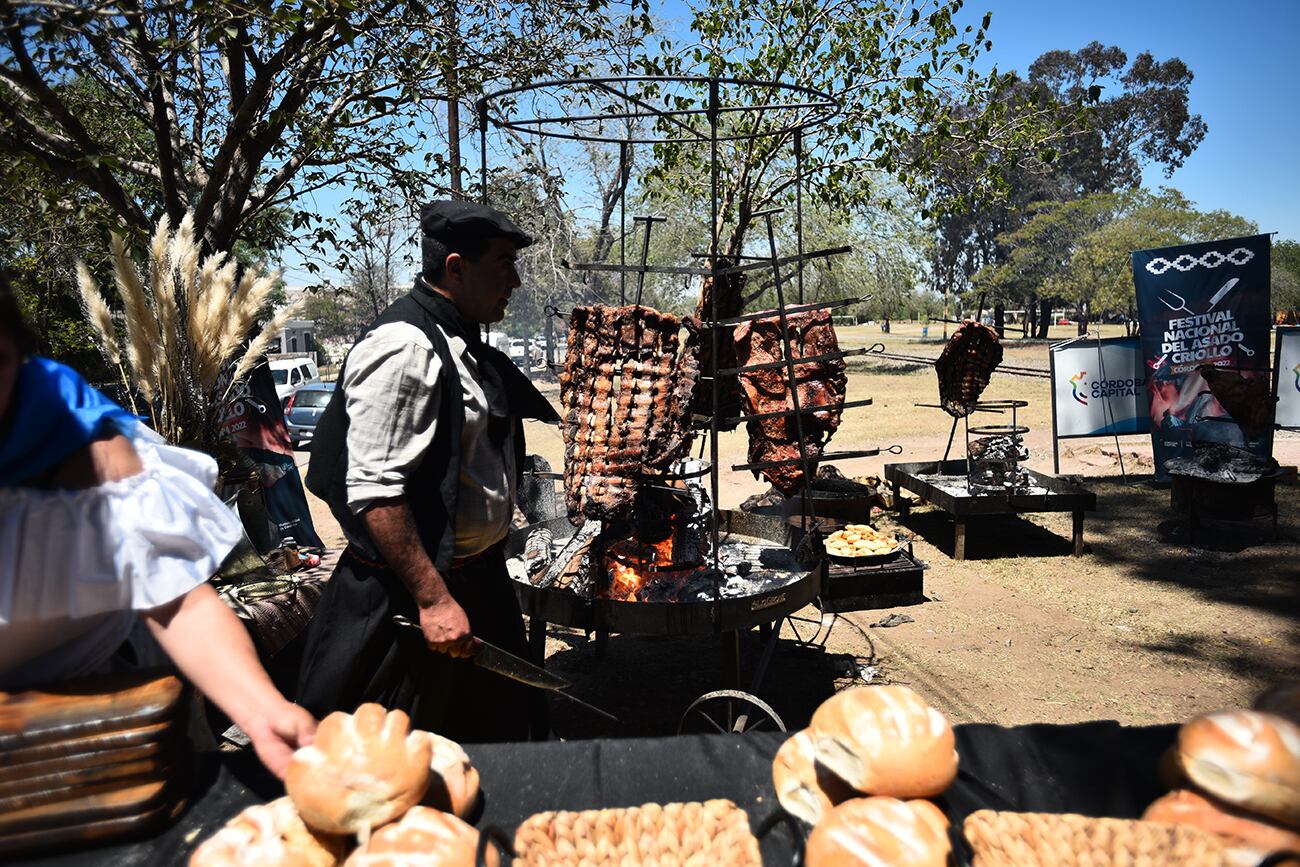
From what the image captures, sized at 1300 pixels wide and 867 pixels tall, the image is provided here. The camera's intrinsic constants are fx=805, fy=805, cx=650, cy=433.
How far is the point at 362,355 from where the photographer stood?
250 centimetres

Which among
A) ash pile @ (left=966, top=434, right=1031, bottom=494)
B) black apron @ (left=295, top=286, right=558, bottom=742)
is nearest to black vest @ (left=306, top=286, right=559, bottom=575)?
black apron @ (left=295, top=286, right=558, bottom=742)

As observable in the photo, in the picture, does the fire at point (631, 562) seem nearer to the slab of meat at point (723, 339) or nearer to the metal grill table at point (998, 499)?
the slab of meat at point (723, 339)

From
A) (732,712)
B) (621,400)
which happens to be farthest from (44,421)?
(732,712)

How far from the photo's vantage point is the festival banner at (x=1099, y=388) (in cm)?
1014

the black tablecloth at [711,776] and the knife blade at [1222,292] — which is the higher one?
the knife blade at [1222,292]

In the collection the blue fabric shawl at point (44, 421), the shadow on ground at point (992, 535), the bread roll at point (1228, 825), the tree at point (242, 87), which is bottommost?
the shadow on ground at point (992, 535)

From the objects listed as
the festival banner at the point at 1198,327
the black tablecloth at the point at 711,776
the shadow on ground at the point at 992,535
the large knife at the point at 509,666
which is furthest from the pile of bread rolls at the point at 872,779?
the festival banner at the point at 1198,327

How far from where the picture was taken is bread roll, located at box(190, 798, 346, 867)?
140cm

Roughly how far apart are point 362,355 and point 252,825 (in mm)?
1414

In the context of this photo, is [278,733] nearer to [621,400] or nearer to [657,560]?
[621,400]

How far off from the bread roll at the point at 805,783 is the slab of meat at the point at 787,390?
9.48ft

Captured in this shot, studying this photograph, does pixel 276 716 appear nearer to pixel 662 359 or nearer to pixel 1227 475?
pixel 662 359

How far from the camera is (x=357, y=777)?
1.41m

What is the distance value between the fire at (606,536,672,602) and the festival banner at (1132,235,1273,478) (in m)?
7.36
